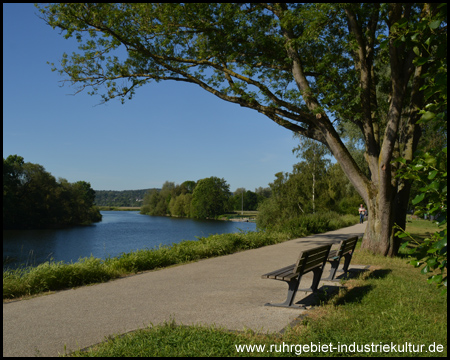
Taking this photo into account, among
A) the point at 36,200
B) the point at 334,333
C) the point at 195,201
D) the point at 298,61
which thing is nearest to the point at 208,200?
the point at 195,201

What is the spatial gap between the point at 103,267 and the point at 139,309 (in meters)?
2.97

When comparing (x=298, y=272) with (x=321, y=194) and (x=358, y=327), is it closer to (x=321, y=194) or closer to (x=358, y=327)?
(x=358, y=327)

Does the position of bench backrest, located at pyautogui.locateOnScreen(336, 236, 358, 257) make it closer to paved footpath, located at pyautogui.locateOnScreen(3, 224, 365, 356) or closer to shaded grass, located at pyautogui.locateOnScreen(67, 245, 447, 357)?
paved footpath, located at pyautogui.locateOnScreen(3, 224, 365, 356)

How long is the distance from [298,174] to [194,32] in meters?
25.5

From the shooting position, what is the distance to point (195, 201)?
80.6 metres

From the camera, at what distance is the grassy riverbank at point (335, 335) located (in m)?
3.82

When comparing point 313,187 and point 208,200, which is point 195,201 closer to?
point 208,200

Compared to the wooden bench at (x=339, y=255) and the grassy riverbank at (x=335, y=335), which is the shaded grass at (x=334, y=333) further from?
the wooden bench at (x=339, y=255)

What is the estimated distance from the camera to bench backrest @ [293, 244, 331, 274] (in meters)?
5.52

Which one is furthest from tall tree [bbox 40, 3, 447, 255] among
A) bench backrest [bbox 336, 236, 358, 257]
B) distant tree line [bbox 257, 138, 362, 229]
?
distant tree line [bbox 257, 138, 362, 229]

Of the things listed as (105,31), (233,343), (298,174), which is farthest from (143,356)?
(298,174)

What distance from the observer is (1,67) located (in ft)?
11.3

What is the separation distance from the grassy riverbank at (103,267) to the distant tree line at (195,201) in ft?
191

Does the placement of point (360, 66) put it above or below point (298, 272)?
above
